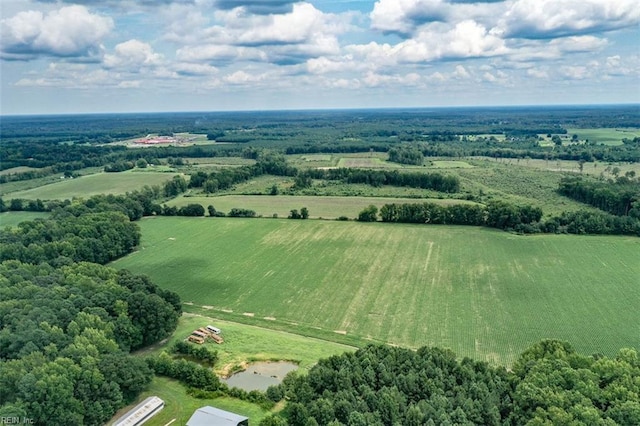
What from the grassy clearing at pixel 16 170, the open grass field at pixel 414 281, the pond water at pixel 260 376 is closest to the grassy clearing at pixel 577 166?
the open grass field at pixel 414 281

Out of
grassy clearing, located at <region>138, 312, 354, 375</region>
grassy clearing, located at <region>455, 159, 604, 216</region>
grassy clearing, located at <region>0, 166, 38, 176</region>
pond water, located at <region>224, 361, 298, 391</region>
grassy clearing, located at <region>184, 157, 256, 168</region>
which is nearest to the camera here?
pond water, located at <region>224, 361, 298, 391</region>

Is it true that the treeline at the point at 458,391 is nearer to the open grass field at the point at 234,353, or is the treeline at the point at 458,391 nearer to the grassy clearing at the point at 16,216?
the open grass field at the point at 234,353

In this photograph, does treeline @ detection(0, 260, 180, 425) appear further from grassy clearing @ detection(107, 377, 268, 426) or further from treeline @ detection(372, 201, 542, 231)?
treeline @ detection(372, 201, 542, 231)

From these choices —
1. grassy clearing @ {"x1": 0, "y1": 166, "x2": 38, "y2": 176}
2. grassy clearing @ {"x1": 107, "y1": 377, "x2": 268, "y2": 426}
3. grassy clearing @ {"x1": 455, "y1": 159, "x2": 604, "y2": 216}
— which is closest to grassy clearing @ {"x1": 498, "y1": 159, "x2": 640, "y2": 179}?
grassy clearing @ {"x1": 455, "y1": 159, "x2": 604, "y2": 216}

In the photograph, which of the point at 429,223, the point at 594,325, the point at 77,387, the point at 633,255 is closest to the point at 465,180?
the point at 429,223

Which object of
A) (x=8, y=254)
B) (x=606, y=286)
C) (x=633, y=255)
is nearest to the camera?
(x=606, y=286)

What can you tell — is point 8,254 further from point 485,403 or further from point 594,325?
point 594,325
